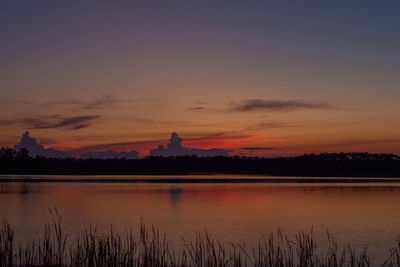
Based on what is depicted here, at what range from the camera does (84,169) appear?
124875 mm

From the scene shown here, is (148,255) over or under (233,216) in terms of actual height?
over

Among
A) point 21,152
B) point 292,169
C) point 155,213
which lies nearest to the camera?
point 155,213

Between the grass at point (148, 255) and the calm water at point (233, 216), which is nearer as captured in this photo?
the grass at point (148, 255)

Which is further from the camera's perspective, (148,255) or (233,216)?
(233,216)

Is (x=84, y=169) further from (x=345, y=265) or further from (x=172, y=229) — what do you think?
(x=345, y=265)

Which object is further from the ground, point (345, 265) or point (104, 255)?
point (104, 255)

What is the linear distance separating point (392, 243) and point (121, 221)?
11803 millimetres

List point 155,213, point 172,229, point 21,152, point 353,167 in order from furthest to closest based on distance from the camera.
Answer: point 21,152
point 353,167
point 155,213
point 172,229

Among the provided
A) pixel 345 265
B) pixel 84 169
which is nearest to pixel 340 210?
pixel 345 265

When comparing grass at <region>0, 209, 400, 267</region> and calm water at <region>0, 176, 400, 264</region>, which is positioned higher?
grass at <region>0, 209, 400, 267</region>

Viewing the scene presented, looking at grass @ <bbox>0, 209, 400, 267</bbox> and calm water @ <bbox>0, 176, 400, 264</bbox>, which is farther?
calm water @ <bbox>0, 176, 400, 264</bbox>

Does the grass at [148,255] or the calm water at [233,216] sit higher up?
the grass at [148,255]

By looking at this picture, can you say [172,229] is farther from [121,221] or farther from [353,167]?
[353,167]

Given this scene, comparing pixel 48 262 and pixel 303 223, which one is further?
pixel 303 223
